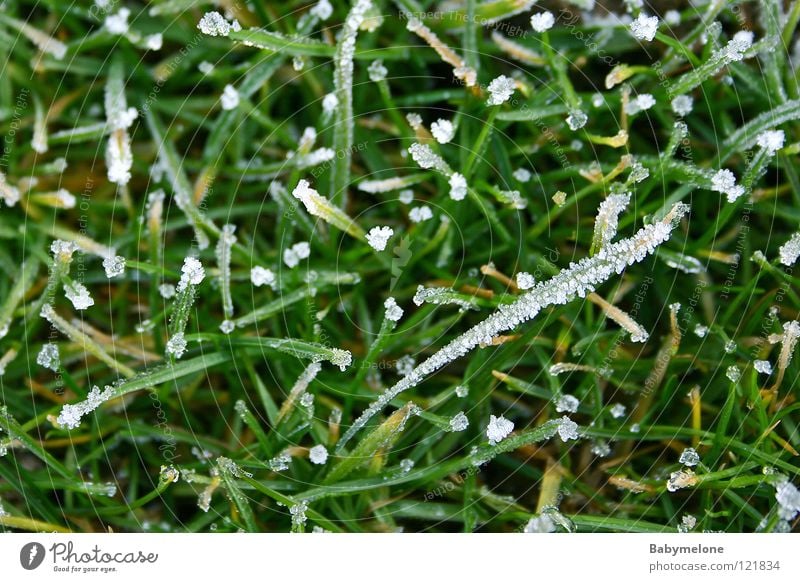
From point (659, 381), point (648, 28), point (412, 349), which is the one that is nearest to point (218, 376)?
point (412, 349)

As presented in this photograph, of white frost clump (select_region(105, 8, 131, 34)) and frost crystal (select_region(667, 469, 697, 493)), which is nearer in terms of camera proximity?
frost crystal (select_region(667, 469, 697, 493))

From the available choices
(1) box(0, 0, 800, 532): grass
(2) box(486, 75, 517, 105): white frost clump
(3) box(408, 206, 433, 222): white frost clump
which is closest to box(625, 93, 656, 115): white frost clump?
(1) box(0, 0, 800, 532): grass

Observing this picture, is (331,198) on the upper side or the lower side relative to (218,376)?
upper

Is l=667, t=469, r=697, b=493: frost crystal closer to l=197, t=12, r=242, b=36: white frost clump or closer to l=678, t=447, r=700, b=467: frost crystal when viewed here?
l=678, t=447, r=700, b=467: frost crystal

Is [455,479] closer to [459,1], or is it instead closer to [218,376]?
[218,376]

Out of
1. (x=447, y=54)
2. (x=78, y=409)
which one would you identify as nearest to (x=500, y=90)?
(x=447, y=54)

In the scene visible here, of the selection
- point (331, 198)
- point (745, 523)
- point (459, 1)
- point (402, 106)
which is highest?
point (459, 1)
